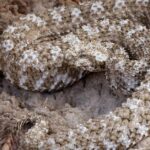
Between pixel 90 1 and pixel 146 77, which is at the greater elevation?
pixel 90 1

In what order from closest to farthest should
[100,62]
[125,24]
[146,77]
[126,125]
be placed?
[126,125] → [146,77] → [100,62] → [125,24]

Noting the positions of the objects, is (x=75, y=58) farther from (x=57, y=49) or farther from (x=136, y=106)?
(x=136, y=106)

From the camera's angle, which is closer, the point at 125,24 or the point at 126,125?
the point at 126,125

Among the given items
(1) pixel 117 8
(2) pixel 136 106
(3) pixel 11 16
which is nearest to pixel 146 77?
(2) pixel 136 106

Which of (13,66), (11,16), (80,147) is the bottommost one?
(80,147)

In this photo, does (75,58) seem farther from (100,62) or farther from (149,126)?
(149,126)

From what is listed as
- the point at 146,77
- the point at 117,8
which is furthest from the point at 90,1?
the point at 146,77

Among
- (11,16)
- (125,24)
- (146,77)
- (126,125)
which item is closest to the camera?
(126,125)
